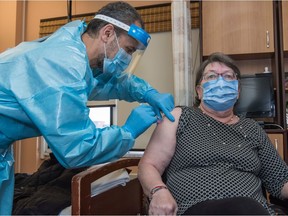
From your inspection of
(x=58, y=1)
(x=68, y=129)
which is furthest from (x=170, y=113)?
(x=58, y=1)

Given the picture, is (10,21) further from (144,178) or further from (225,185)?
(225,185)

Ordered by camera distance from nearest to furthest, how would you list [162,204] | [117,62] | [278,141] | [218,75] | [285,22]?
[162,204]
[117,62]
[218,75]
[278,141]
[285,22]

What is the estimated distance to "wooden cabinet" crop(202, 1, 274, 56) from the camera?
2379mm

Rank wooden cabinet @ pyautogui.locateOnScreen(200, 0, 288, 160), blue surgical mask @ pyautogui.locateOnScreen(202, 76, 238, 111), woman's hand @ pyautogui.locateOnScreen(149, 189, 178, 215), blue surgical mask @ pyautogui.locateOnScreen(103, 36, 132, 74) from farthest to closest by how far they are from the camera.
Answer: wooden cabinet @ pyautogui.locateOnScreen(200, 0, 288, 160)
blue surgical mask @ pyautogui.locateOnScreen(202, 76, 238, 111)
blue surgical mask @ pyautogui.locateOnScreen(103, 36, 132, 74)
woman's hand @ pyautogui.locateOnScreen(149, 189, 178, 215)

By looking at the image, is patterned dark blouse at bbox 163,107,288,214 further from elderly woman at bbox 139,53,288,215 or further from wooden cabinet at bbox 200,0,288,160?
wooden cabinet at bbox 200,0,288,160

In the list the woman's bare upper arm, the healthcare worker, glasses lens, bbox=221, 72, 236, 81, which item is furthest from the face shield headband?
glasses lens, bbox=221, 72, 236, 81

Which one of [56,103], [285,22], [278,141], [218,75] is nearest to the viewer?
[56,103]

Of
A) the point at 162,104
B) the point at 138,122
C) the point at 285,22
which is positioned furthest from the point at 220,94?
the point at 285,22

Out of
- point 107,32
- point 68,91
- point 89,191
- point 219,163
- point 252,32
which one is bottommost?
point 89,191

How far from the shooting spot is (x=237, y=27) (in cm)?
243

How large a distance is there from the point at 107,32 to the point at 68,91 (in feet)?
1.18

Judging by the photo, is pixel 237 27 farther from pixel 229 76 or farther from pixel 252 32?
pixel 229 76

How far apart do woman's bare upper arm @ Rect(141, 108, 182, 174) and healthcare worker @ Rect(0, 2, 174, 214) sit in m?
0.19

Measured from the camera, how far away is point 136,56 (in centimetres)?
128
